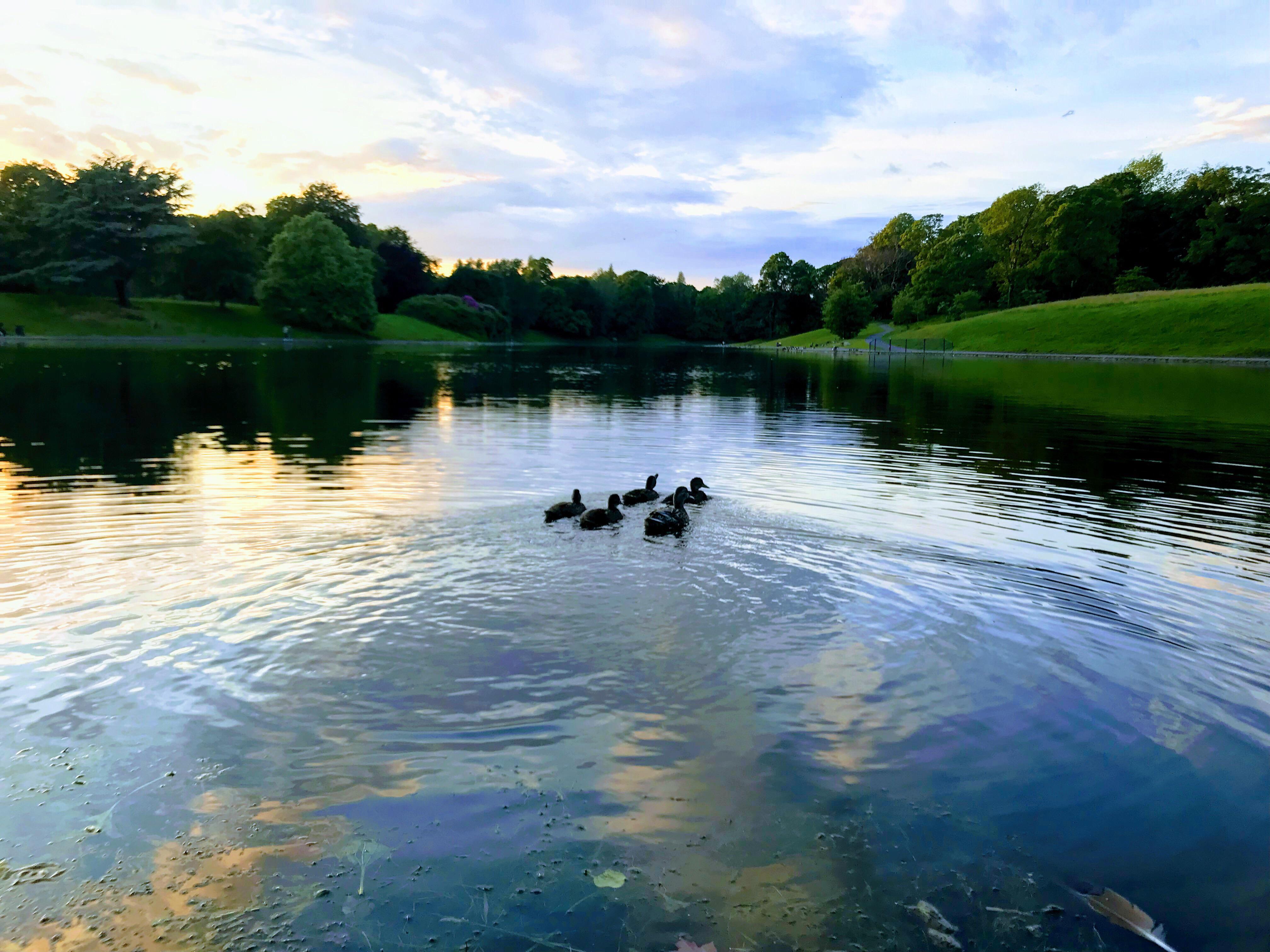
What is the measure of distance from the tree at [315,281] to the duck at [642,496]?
96.3m

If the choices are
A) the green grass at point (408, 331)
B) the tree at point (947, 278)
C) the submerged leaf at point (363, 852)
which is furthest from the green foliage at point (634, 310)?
the submerged leaf at point (363, 852)

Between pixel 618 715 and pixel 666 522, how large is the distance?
641cm

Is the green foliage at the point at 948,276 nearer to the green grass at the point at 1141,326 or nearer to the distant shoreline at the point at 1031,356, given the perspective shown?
the distant shoreline at the point at 1031,356

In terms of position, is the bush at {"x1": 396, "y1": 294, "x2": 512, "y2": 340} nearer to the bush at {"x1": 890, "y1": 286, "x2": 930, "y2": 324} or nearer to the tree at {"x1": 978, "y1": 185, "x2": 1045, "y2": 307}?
the bush at {"x1": 890, "y1": 286, "x2": 930, "y2": 324}

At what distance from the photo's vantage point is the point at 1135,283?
4313 inches

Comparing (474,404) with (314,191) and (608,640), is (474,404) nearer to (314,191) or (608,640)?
(608,640)

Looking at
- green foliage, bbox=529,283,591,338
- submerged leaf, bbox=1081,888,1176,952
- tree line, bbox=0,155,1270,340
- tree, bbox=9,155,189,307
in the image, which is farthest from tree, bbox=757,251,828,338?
submerged leaf, bbox=1081,888,1176,952

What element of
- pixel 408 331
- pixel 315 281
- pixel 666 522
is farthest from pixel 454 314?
pixel 666 522

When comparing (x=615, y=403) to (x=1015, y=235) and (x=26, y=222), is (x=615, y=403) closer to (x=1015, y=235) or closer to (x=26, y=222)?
(x=26, y=222)

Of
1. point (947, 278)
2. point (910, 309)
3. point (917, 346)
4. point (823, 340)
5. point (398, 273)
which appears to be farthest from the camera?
point (398, 273)

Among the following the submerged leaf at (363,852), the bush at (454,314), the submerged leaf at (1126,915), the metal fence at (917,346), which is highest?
the bush at (454,314)

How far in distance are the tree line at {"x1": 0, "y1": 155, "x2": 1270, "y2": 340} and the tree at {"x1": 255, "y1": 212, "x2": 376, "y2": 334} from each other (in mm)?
211

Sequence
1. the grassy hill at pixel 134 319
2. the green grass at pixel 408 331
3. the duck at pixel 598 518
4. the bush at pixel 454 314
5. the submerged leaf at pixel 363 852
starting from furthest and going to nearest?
the bush at pixel 454 314
the green grass at pixel 408 331
the grassy hill at pixel 134 319
the duck at pixel 598 518
the submerged leaf at pixel 363 852

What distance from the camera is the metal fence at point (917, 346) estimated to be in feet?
331
